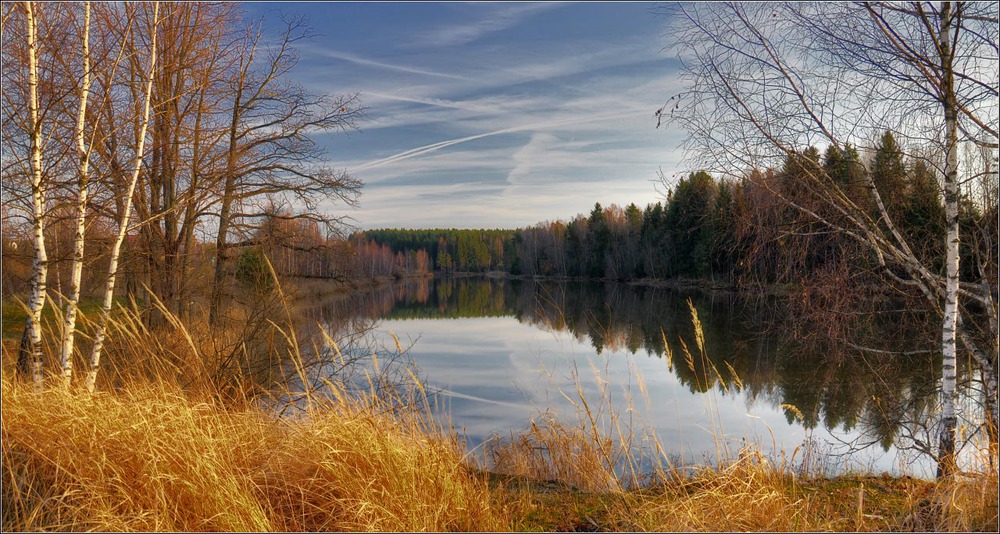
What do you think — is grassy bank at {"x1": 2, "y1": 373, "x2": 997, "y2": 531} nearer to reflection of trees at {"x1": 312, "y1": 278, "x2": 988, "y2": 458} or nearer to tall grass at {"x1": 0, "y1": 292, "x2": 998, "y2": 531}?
tall grass at {"x1": 0, "y1": 292, "x2": 998, "y2": 531}

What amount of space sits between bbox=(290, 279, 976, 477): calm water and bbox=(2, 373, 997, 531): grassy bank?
61 centimetres

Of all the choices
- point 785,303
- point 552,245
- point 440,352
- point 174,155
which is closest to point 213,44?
point 174,155

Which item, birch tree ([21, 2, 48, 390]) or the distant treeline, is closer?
birch tree ([21, 2, 48, 390])

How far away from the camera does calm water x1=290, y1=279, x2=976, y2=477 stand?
19.1 ft

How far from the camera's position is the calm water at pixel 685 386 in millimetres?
5820

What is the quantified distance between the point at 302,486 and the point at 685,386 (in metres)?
10.3

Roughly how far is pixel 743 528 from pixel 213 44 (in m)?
10.8

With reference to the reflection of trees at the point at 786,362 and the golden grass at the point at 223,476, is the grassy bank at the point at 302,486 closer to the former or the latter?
the golden grass at the point at 223,476

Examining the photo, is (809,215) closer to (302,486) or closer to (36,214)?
(302,486)

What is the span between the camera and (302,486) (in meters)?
3.21

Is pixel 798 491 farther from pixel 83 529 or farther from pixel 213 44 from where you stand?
pixel 213 44

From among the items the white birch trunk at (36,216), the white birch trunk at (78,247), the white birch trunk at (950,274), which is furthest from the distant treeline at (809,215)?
the white birch trunk at (36,216)

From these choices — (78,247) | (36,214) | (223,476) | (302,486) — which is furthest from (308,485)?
(36,214)

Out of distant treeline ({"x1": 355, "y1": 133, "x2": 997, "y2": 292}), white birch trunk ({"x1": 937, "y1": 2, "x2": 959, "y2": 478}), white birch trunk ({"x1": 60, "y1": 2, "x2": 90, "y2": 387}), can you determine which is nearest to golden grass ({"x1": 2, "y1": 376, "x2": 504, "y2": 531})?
white birch trunk ({"x1": 60, "y1": 2, "x2": 90, "y2": 387})
